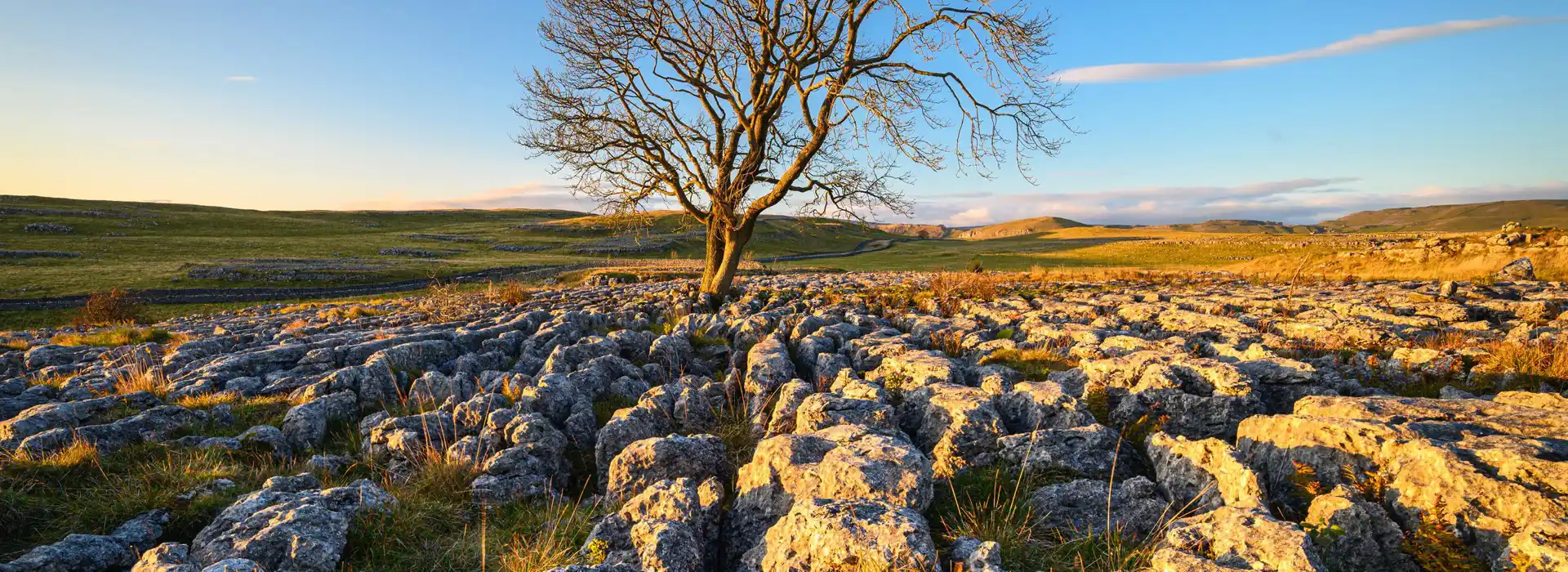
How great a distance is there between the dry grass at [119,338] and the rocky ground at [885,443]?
12.7ft

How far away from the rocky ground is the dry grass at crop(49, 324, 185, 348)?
386 cm

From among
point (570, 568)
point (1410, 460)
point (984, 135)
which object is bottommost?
point (570, 568)

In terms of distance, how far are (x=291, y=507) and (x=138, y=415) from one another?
544 cm

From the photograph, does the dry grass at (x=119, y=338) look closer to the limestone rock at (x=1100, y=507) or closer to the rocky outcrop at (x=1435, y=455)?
the limestone rock at (x=1100, y=507)

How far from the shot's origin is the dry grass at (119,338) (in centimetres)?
1634

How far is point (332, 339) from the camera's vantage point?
13102 millimetres

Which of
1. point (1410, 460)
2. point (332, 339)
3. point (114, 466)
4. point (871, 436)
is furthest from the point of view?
point (332, 339)

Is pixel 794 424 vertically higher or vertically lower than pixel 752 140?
lower

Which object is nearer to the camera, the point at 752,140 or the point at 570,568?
the point at 570,568

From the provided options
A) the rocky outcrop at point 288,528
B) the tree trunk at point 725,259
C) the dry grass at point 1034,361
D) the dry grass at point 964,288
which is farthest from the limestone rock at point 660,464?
the tree trunk at point 725,259

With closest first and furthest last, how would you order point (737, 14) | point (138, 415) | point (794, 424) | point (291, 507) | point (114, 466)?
point (291, 507), point (114, 466), point (794, 424), point (138, 415), point (737, 14)

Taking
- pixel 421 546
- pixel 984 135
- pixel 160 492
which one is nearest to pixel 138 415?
pixel 160 492

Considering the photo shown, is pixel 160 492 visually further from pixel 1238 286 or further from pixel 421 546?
pixel 1238 286

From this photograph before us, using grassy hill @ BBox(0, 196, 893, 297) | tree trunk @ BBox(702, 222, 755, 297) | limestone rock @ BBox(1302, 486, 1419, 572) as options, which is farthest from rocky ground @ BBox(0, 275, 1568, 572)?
grassy hill @ BBox(0, 196, 893, 297)
